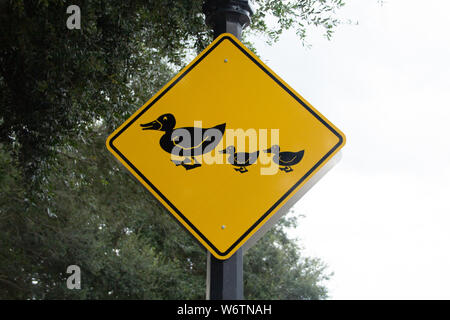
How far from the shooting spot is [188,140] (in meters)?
2.72

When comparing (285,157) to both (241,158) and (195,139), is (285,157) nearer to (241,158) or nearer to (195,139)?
(241,158)

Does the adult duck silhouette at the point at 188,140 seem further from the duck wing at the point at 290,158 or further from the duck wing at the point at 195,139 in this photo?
the duck wing at the point at 290,158

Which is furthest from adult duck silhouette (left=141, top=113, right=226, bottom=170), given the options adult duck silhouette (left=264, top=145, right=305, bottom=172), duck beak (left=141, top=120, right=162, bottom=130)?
adult duck silhouette (left=264, top=145, right=305, bottom=172)

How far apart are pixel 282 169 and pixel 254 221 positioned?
294 millimetres

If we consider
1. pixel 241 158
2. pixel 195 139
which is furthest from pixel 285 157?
pixel 195 139

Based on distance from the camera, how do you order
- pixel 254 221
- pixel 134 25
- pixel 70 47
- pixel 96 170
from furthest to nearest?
pixel 96 170 → pixel 134 25 → pixel 70 47 → pixel 254 221

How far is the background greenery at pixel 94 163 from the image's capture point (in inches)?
213

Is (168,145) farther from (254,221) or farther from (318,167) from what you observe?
(318,167)

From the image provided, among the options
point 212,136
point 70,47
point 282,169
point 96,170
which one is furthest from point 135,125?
point 96,170

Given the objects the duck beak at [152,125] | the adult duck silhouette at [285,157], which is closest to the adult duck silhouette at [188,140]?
A: the duck beak at [152,125]

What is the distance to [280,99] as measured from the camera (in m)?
2.83

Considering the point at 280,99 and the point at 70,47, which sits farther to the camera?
the point at 70,47

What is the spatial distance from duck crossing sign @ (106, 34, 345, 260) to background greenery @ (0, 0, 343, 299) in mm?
331

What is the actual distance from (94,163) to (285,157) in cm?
1055
